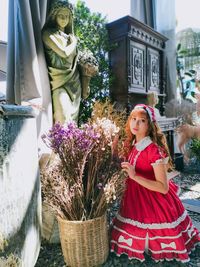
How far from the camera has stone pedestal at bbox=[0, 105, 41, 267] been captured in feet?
2.79

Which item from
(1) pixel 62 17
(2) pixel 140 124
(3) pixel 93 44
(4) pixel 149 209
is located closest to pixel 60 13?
(1) pixel 62 17

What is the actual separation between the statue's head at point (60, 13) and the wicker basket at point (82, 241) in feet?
5.66

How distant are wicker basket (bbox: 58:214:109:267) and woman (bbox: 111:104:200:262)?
17cm

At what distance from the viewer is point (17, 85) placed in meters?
2.11

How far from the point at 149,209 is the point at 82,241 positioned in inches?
17.3

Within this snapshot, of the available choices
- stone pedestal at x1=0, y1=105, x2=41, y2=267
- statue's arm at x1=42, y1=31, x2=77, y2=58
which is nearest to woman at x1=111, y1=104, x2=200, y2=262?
stone pedestal at x1=0, y1=105, x2=41, y2=267

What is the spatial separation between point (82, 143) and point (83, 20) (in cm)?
206

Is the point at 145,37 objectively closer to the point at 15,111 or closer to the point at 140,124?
the point at 140,124

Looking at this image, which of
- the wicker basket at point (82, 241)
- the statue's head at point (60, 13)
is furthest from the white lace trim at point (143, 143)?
the statue's head at point (60, 13)

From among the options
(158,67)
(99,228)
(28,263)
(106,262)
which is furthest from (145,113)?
(158,67)

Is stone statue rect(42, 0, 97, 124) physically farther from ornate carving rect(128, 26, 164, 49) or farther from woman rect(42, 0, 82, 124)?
ornate carving rect(128, 26, 164, 49)

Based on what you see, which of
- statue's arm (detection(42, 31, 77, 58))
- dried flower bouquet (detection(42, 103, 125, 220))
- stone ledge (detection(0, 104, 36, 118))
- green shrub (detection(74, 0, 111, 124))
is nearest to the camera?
stone ledge (detection(0, 104, 36, 118))

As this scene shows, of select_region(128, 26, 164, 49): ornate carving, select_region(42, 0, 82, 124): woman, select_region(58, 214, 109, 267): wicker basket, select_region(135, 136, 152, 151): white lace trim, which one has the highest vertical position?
select_region(128, 26, 164, 49): ornate carving

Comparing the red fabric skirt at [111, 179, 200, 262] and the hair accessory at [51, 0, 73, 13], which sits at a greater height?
the hair accessory at [51, 0, 73, 13]
